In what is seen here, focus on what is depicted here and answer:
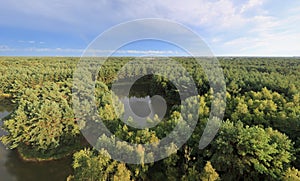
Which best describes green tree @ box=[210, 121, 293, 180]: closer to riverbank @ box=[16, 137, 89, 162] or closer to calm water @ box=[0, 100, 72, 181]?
calm water @ box=[0, 100, 72, 181]

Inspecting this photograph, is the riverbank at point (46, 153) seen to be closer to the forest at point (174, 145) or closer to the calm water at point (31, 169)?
the forest at point (174, 145)

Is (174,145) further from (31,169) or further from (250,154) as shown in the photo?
(31,169)

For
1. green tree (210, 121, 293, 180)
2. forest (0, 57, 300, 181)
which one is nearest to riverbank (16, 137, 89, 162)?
forest (0, 57, 300, 181)

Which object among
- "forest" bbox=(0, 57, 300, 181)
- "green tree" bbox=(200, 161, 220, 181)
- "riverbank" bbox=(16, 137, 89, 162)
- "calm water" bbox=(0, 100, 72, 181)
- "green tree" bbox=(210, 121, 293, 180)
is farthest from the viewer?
"riverbank" bbox=(16, 137, 89, 162)

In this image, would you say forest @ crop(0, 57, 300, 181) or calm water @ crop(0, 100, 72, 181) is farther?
calm water @ crop(0, 100, 72, 181)

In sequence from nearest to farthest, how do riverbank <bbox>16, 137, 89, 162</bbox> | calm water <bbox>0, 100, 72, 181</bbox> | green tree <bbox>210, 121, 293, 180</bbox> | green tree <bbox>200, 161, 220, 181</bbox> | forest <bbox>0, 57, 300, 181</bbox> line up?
green tree <bbox>200, 161, 220, 181</bbox> → green tree <bbox>210, 121, 293, 180</bbox> → forest <bbox>0, 57, 300, 181</bbox> → calm water <bbox>0, 100, 72, 181</bbox> → riverbank <bbox>16, 137, 89, 162</bbox>

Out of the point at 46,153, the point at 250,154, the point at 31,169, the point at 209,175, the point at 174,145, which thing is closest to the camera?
the point at 209,175

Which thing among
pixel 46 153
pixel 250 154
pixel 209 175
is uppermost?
pixel 250 154

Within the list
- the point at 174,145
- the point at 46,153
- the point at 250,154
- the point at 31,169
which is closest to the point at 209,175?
the point at 174,145

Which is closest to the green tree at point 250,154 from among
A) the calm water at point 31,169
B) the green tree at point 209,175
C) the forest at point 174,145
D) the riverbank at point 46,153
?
the forest at point 174,145
